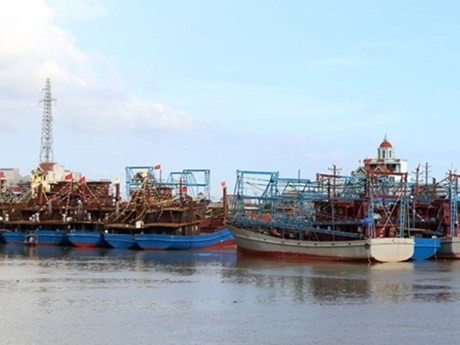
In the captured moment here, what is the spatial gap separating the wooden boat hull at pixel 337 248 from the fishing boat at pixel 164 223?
528 inches

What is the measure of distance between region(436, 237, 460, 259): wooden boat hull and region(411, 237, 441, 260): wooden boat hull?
1687 millimetres

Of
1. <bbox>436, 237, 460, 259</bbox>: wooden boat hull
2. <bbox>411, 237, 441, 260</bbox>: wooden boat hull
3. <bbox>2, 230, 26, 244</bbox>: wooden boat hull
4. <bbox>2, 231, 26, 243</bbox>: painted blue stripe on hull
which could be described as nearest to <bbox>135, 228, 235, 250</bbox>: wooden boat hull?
<bbox>2, 230, 26, 244</bbox>: wooden boat hull

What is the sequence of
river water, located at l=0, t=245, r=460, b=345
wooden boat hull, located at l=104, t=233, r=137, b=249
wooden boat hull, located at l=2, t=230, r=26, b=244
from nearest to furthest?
river water, located at l=0, t=245, r=460, b=345 → wooden boat hull, located at l=104, t=233, r=137, b=249 → wooden boat hull, located at l=2, t=230, r=26, b=244

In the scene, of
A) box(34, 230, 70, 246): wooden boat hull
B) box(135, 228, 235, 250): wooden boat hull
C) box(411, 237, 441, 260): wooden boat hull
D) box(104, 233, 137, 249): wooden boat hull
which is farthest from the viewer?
box(34, 230, 70, 246): wooden boat hull

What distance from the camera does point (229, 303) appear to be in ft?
126

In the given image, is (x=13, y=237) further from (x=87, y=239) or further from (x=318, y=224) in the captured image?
(x=318, y=224)

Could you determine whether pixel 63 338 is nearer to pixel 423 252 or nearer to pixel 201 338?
pixel 201 338

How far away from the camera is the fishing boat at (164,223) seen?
79.7 meters

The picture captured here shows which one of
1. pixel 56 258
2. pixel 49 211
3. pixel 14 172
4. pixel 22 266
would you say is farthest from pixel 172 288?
pixel 14 172

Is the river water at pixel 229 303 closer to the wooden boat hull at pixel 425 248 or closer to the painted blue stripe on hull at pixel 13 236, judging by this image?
the wooden boat hull at pixel 425 248

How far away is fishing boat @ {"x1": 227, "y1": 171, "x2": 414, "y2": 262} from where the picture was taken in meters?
60.9

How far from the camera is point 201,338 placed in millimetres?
Answer: 29609

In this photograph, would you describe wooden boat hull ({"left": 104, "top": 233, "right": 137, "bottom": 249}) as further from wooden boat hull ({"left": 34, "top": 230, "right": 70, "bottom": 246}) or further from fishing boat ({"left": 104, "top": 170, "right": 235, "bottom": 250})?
wooden boat hull ({"left": 34, "top": 230, "right": 70, "bottom": 246})

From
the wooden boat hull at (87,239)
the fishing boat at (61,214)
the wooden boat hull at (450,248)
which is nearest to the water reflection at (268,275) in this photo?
the wooden boat hull at (450,248)
